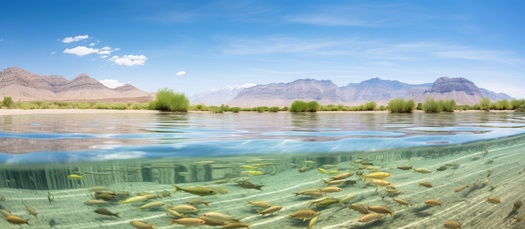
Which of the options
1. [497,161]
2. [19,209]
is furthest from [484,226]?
[19,209]

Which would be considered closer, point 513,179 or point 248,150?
point 248,150

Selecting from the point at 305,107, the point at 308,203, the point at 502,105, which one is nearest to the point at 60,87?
the point at 305,107

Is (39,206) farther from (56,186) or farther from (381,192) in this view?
(381,192)

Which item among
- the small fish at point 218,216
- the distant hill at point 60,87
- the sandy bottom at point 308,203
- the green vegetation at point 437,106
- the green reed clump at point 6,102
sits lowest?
the sandy bottom at point 308,203

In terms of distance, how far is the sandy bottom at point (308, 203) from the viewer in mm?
6949

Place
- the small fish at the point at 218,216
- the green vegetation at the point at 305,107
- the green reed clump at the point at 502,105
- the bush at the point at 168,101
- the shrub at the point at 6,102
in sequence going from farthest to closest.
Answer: the green reed clump at the point at 502,105
the green vegetation at the point at 305,107
the bush at the point at 168,101
the shrub at the point at 6,102
the small fish at the point at 218,216

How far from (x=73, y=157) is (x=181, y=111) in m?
17.5

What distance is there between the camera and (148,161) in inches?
313

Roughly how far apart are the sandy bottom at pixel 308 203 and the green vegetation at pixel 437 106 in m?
15.2

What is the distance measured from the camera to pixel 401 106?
86.8ft

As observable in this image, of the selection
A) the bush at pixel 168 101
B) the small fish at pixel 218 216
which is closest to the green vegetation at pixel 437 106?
the bush at pixel 168 101

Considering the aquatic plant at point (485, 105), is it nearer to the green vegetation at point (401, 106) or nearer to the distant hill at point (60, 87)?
the green vegetation at point (401, 106)

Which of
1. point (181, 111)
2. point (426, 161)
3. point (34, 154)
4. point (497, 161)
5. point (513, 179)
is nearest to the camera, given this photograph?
point (34, 154)

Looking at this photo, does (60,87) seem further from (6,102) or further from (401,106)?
(401,106)
